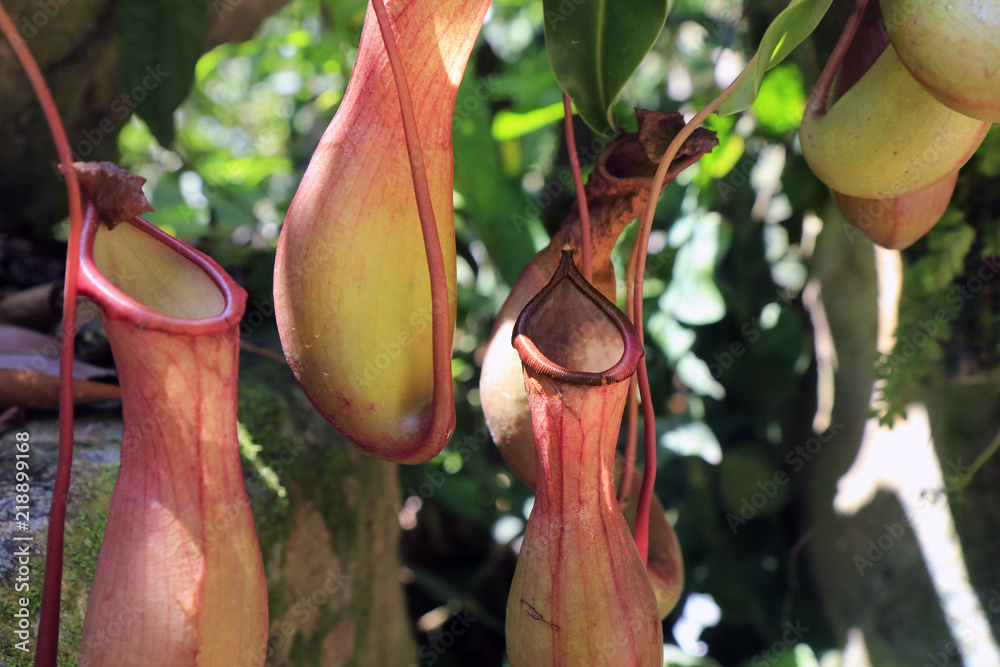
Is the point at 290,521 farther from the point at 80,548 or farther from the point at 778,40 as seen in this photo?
the point at 778,40

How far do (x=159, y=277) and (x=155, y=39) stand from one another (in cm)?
55

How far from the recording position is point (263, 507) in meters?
0.72

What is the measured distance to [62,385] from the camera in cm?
39

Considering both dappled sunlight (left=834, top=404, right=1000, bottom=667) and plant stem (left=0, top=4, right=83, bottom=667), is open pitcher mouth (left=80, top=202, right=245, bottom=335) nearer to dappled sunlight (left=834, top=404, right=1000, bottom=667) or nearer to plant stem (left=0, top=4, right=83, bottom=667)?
plant stem (left=0, top=4, right=83, bottom=667)

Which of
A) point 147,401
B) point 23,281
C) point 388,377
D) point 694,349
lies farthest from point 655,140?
point 23,281

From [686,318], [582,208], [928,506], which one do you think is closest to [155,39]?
[582,208]

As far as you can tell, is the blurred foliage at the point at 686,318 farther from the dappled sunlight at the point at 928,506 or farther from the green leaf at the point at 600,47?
the green leaf at the point at 600,47

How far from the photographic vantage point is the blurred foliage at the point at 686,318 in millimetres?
1104

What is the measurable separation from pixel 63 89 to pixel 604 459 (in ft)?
3.21

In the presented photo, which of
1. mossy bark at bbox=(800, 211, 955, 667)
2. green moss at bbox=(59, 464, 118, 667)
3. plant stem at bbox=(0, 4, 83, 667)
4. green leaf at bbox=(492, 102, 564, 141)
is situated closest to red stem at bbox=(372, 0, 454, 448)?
plant stem at bbox=(0, 4, 83, 667)

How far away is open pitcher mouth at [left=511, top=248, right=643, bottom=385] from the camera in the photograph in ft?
1.53

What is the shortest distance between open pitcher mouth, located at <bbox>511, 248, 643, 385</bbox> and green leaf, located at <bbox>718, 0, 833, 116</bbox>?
14 cm

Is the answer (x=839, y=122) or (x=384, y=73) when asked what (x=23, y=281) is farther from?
(x=839, y=122)

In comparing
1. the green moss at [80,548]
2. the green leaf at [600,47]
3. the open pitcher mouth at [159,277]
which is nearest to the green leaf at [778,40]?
the green leaf at [600,47]
